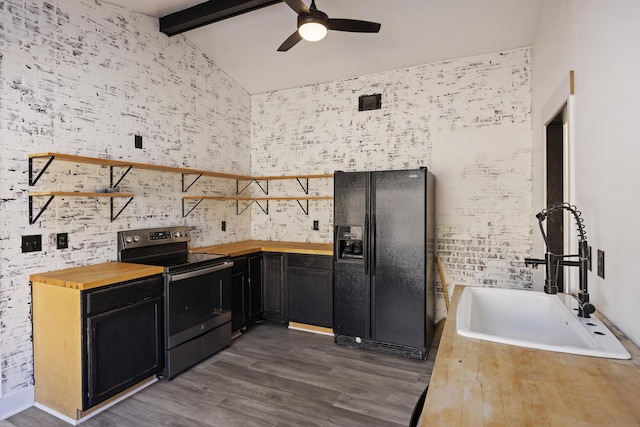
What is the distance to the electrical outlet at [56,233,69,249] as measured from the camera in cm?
265

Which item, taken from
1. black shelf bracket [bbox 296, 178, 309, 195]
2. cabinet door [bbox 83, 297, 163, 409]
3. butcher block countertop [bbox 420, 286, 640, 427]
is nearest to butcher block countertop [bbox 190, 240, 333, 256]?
black shelf bracket [bbox 296, 178, 309, 195]

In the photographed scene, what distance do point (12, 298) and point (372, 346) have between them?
2.97m

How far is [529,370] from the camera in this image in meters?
1.12

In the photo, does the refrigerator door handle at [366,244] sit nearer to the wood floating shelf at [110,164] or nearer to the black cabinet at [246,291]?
the wood floating shelf at [110,164]

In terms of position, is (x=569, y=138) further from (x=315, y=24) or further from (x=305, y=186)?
(x=305, y=186)

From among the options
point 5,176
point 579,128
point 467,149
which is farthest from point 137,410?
point 467,149

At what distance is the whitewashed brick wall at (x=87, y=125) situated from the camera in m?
2.41

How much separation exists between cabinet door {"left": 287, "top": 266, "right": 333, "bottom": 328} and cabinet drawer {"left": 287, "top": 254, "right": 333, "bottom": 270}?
0.15 ft

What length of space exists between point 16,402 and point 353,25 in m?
3.69

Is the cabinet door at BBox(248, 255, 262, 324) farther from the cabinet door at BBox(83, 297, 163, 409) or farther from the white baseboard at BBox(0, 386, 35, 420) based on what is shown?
the white baseboard at BBox(0, 386, 35, 420)

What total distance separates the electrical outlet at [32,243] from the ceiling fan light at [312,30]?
8.14 feet

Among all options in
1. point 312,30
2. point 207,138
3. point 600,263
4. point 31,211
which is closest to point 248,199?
point 207,138

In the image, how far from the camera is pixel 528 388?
1014 millimetres

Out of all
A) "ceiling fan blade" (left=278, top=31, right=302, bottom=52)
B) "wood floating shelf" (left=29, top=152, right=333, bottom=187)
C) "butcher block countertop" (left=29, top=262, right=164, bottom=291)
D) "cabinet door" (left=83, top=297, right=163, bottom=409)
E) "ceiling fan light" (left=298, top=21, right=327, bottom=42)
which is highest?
"ceiling fan blade" (left=278, top=31, right=302, bottom=52)
